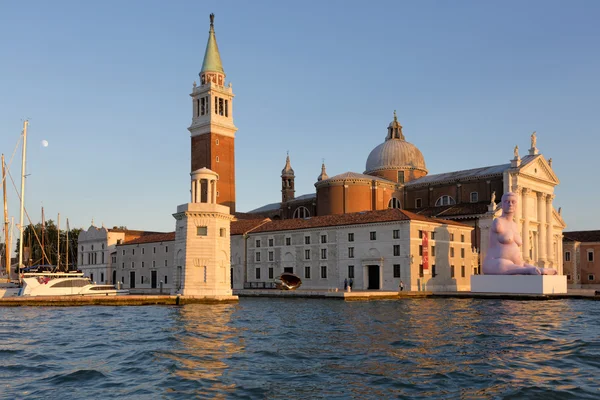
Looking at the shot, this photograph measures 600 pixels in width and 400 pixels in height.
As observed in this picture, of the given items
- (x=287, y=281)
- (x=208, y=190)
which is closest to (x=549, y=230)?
(x=287, y=281)

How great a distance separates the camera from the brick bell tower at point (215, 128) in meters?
72.1

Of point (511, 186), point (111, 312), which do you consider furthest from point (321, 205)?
point (111, 312)

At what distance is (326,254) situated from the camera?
178 ft

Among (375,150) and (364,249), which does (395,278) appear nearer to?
(364,249)

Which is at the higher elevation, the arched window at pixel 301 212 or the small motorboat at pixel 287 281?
the arched window at pixel 301 212

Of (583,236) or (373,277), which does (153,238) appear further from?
(583,236)

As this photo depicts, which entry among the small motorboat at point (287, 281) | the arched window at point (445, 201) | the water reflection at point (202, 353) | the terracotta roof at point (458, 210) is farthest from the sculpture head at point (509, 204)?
the water reflection at point (202, 353)

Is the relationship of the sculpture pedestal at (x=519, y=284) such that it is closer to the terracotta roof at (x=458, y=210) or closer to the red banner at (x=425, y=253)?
the red banner at (x=425, y=253)

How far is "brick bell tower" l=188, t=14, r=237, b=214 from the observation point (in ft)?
237

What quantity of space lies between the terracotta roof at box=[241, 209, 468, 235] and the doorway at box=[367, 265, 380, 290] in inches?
145

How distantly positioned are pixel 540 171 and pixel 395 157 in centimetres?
1655

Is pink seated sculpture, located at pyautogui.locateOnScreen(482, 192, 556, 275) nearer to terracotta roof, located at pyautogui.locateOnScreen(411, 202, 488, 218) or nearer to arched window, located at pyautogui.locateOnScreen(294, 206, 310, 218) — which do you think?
terracotta roof, located at pyautogui.locateOnScreen(411, 202, 488, 218)

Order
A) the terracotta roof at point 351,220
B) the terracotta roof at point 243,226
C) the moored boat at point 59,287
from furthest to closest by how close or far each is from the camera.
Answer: the terracotta roof at point 243,226 < the terracotta roof at point 351,220 < the moored boat at point 59,287

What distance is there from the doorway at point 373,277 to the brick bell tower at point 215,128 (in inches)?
964
